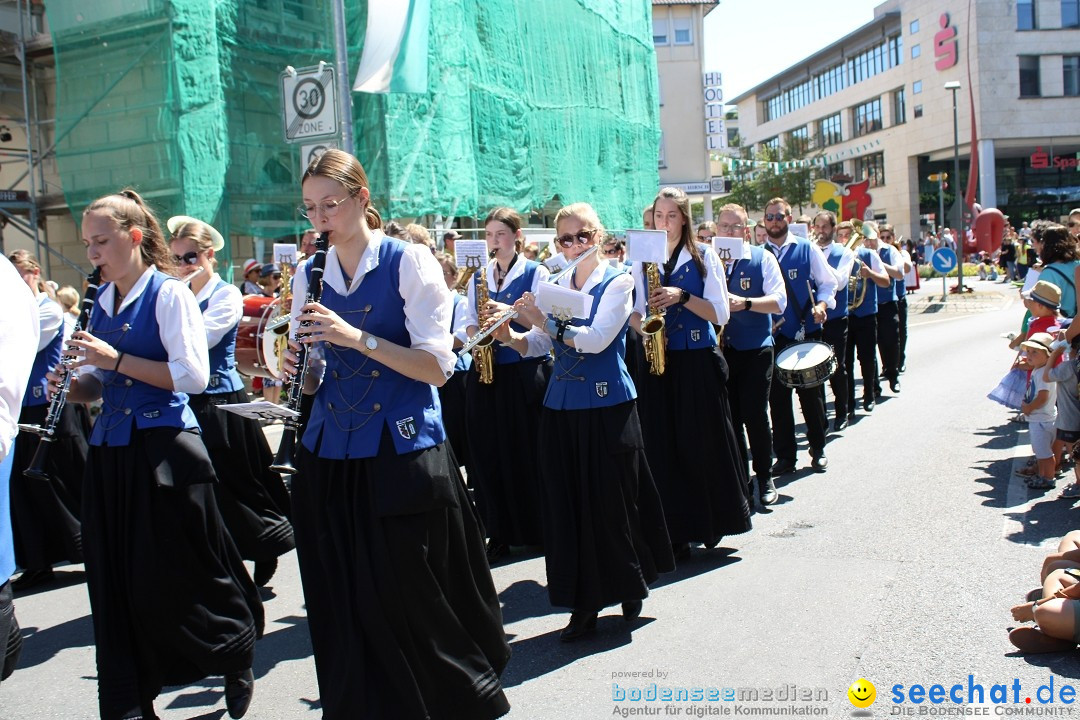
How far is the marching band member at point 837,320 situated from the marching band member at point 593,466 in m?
5.85

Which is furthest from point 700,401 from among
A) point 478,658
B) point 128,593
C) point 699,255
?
point 128,593

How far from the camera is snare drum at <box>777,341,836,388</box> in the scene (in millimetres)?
7980

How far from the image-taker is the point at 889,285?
11.6 meters

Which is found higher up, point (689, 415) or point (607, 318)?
point (607, 318)

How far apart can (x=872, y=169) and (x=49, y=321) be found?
67.4 metres

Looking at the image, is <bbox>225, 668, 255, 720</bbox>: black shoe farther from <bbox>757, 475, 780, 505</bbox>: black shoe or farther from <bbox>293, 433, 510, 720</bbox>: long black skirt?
<bbox>757, 475, 780, 505</bbox>: black shoe

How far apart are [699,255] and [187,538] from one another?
10.9 feet

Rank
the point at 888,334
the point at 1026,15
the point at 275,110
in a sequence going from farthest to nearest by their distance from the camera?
the point at 1026,15
the point at 275,110
the point at 888,334

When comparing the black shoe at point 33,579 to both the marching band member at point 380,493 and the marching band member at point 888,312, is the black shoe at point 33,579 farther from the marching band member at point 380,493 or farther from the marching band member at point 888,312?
the marching band member at point 888,312

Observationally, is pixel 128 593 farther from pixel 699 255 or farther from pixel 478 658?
pixel 699 255

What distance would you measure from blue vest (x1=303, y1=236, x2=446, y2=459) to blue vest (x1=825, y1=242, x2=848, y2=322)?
24.6ft

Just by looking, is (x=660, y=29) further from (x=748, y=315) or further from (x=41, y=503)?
(x=41, y=503)

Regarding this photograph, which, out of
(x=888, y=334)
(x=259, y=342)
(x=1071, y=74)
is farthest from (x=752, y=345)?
(x=1071, y=74)

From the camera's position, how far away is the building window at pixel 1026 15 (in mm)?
53500
